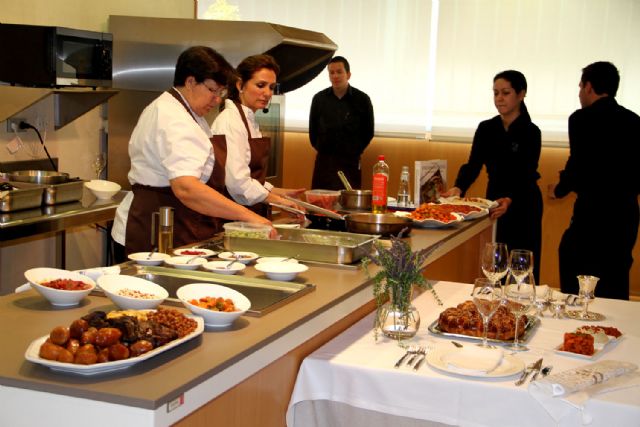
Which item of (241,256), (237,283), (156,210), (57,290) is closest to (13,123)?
(156,210)

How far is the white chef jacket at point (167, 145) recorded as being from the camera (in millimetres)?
3338

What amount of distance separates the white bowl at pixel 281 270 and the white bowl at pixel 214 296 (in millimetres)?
306

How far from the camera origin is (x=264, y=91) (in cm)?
421

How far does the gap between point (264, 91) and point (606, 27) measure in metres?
4.03

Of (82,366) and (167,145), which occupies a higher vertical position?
(167,145)

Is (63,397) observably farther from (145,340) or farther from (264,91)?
(264,91)

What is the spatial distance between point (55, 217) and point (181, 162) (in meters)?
1.17

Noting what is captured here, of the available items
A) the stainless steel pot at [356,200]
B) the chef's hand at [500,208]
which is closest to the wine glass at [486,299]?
the stainless steel pot at [356,200]

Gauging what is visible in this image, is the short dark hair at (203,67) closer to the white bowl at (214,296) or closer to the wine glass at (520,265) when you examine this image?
the white bowl at (214,296)

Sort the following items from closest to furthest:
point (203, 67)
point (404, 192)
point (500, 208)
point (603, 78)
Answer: point (203, 67), point (404, 192), point (500, 208), point (603, 78)

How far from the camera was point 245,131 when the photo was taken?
415cm

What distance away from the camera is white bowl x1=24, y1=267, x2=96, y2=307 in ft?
7.59

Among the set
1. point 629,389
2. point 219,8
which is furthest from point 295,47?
point 629,389

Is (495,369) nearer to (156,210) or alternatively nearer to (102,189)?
(156,210)
